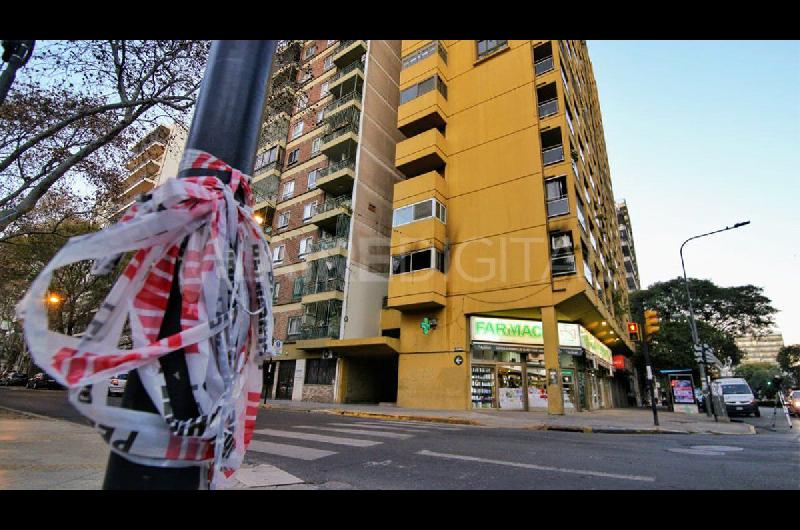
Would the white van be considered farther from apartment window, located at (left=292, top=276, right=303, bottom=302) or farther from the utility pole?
the utility pole

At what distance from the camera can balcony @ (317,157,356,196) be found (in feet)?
83.6

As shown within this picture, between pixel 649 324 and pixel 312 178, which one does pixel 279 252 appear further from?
pixel 649 324

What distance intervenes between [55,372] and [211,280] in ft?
1.39

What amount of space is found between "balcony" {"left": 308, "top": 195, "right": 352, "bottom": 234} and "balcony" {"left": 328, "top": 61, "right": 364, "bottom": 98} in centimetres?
848

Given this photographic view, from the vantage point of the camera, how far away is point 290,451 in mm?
6484

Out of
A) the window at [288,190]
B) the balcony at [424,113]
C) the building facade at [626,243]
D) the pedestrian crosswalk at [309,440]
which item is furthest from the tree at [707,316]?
the pedestrian crosswalk at [309,440]

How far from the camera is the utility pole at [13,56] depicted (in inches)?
198

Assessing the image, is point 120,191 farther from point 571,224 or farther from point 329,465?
point 571,224

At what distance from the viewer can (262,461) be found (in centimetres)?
572

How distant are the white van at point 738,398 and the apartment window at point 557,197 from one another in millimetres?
12246

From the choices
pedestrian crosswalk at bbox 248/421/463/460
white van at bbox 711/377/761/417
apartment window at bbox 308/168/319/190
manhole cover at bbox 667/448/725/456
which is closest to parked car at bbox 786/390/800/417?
white van at bbox 711/377/761/417

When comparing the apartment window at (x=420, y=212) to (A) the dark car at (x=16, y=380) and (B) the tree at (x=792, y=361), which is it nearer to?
(A) the dark car at (x=16, y=380)

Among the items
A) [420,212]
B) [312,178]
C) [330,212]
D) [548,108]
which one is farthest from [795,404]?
[312,178]

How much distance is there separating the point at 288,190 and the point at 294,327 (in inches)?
427
